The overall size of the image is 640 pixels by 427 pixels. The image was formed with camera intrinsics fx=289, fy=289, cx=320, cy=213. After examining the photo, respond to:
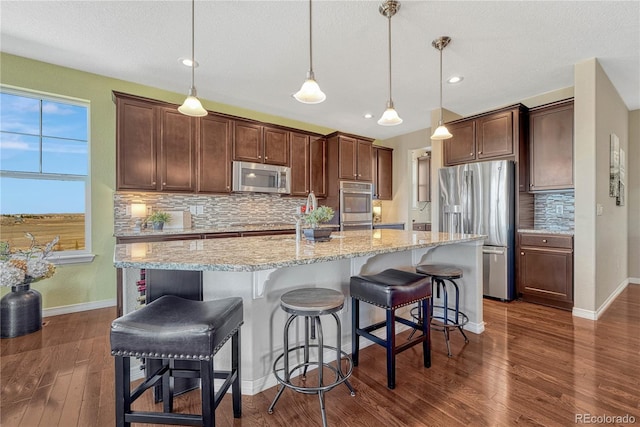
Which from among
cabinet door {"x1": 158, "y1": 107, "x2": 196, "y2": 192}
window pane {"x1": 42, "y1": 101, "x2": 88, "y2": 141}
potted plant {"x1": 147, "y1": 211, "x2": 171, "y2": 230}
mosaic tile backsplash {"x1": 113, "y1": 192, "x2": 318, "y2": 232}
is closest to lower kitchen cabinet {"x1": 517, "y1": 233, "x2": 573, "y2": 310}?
mosaic tile backsplash {"x1": 113, "y1": 192, "x2": 318, "y2": 232}

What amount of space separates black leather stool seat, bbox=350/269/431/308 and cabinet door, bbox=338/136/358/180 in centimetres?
311

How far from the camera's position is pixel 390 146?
6.24 meters

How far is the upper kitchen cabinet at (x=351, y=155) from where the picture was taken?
16.2ft

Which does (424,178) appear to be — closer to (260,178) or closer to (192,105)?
(260,178)

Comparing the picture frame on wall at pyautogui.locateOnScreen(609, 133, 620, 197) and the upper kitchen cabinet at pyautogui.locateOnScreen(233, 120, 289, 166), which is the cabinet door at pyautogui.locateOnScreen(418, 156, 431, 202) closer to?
the picture frame on wall at pyautogui.locateOnScreen(609, 133, 620, 197)

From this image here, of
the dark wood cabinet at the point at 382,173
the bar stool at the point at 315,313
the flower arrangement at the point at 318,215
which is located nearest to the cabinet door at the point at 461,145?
the dark wood cabinet at the point at 382,173

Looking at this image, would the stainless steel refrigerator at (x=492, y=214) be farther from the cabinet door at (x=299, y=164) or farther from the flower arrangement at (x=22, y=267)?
the flower arrangement at (x=22, y=267)

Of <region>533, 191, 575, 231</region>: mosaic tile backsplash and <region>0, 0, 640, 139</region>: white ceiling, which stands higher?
<region>0, 0, 640, 139</region>: white ceiling

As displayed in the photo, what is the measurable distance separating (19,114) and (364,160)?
4.56m

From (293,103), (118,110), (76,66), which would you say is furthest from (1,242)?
(293,103)

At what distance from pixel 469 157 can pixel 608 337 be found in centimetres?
250

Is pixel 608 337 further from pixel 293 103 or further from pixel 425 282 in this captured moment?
pixel 293 103

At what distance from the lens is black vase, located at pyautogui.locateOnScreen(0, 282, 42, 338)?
2.54 m

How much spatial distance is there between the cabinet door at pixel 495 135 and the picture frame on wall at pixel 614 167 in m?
1.04
